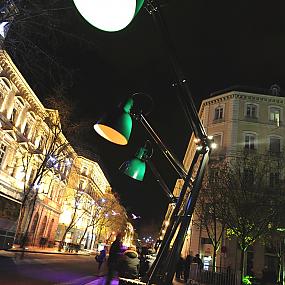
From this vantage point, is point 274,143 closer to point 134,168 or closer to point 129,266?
point 129,266

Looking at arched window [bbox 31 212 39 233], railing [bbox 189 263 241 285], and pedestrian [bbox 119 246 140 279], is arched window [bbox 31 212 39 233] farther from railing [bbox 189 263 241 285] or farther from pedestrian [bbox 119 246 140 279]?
pedestrian [bbox 119 246 140 279]

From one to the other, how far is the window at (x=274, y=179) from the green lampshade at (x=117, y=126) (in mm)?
24534

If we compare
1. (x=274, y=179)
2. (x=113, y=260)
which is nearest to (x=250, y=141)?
(x=274, y=179)

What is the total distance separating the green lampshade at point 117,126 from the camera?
3492 mm

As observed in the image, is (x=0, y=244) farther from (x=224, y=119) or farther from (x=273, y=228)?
(x=224, y=119)

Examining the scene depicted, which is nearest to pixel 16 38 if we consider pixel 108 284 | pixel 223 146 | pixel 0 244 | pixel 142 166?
pixel 142 166

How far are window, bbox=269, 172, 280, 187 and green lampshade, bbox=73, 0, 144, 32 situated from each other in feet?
85.1

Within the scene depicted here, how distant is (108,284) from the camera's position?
964 centimetres

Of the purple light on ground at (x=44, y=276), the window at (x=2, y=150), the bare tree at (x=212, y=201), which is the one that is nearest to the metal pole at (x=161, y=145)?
the purple light on ground at (x=44, y=276)

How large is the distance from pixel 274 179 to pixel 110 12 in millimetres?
26706

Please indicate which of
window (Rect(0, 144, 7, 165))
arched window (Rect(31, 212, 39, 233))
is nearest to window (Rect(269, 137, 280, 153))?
window (Rect(0, 144, 7, 165))

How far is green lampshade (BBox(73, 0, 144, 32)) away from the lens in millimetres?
2180

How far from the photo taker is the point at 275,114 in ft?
138

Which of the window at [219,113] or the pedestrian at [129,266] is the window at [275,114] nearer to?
the window at [219,113]
